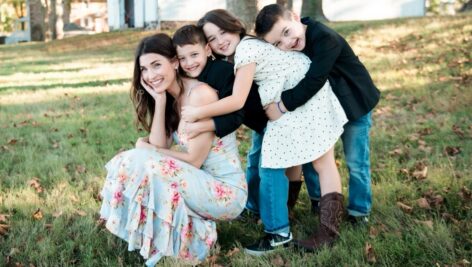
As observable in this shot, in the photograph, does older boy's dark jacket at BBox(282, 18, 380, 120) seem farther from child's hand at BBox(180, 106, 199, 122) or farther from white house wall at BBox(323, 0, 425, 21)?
white house wall at BBox(323, 0, 425, 21)

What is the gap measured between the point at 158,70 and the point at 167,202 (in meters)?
0.84

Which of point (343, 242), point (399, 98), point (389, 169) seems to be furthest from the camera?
point (399, 98)

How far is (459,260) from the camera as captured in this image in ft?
9.84

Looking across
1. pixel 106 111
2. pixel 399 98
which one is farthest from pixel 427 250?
pixel 106 111

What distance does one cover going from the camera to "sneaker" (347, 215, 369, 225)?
147 inches

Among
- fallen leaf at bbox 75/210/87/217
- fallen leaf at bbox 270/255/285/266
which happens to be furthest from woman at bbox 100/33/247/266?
fallen leaf at bbox 75/210/87/217

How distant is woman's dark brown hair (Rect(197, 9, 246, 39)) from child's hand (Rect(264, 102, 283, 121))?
1.71ft

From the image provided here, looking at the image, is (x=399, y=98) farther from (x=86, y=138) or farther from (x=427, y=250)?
(x=427, y=250)

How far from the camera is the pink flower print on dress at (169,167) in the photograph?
10.6 ft

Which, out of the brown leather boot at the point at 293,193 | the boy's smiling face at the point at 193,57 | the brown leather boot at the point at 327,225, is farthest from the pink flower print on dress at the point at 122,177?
the brown leather boot at the point at 293,193

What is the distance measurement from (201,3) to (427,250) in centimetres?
2184

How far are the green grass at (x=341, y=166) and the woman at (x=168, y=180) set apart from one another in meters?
0.17

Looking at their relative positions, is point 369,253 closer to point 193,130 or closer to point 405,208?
point 405,208

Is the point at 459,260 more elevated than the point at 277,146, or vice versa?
the point at 277,146
